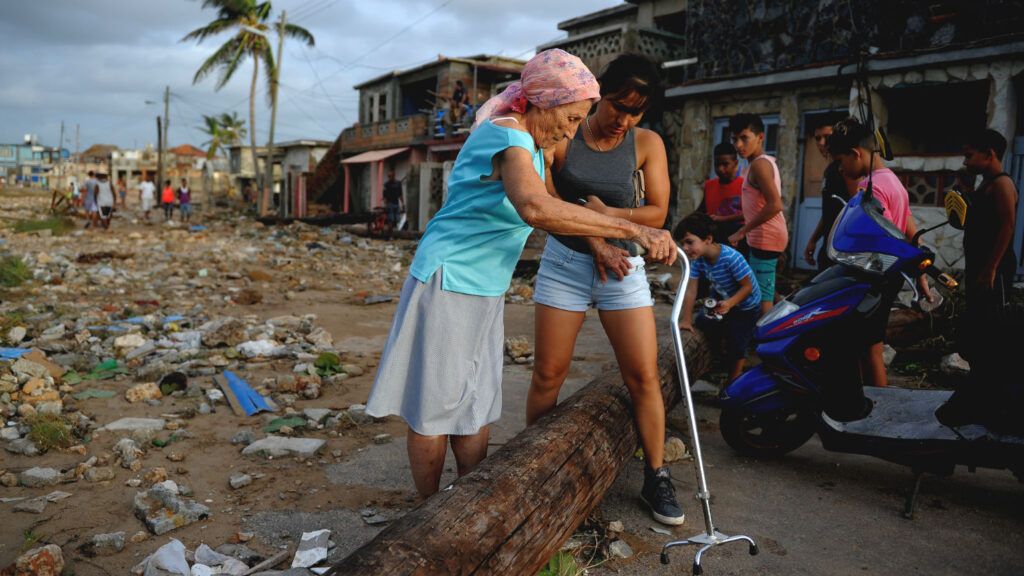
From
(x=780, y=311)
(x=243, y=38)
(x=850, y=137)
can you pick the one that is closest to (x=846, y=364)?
(x=780, y=311)

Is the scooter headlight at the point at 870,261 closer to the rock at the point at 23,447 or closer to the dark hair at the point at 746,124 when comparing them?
the dark hair at the point at 746,124

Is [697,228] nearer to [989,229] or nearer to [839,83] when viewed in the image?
[989,229]

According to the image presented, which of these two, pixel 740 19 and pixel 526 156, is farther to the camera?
pixel 740 19

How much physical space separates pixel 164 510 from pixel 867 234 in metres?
3.39

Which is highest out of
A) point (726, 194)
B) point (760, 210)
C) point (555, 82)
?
point (555, 82)

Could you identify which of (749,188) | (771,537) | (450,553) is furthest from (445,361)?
(749,188)

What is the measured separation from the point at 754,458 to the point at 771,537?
943mm

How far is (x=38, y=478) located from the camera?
133 inches

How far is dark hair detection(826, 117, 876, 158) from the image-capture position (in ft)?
13.7

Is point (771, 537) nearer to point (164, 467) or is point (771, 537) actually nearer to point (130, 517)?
point (130, 517)

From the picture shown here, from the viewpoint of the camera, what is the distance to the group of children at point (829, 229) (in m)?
4.16

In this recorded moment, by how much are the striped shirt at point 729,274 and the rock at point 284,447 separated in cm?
250

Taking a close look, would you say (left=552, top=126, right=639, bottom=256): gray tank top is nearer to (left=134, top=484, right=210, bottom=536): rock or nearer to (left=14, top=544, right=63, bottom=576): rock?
(left=134, top=484, right=210, bottom=536): rock

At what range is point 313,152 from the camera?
3675 cm
